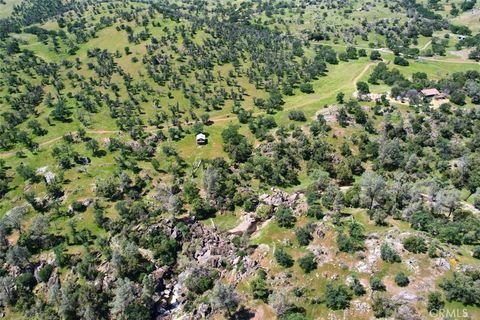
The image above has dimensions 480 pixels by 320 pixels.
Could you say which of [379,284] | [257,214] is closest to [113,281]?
[257,214]

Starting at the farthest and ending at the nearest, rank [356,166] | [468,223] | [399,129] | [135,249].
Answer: [399,129] → [356,166] → [135,249] → [468,223]

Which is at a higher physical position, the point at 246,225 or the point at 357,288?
the point at 357,288

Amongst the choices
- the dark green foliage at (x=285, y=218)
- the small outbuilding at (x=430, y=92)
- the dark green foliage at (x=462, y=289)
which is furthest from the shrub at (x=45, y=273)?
the small outbuilding at (x=430, y=92)

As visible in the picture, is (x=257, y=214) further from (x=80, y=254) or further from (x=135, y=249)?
(x=80, y=254)

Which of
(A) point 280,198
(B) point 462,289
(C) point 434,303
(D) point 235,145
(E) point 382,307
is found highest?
(B) point 462,289

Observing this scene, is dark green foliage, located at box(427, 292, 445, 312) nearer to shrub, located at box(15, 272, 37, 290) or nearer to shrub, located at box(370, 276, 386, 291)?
shrub, located at box(370, 276, 386, 291)

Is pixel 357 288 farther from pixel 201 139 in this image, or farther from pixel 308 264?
pixel 201 139

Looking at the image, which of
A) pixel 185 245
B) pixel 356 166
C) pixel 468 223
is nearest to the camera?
pixel 468 223

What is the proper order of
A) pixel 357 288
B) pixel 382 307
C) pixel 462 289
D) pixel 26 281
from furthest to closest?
1. pixel 26 281
2. pixel 357 288
3. pixel 382 307
4. pixel 462 289
